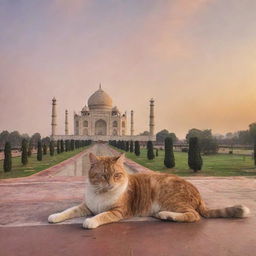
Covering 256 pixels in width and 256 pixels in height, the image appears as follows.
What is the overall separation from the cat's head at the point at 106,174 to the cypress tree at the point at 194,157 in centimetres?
743

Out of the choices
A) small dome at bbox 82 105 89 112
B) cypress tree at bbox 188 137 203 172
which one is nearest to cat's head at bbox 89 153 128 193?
cypress tree at bbox 188 137 203 172

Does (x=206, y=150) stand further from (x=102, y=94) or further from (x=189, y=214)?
(x=102, y=94)

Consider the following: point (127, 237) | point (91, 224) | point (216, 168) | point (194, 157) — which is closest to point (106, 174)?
point (91, 224)

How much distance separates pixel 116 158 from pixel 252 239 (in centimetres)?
145

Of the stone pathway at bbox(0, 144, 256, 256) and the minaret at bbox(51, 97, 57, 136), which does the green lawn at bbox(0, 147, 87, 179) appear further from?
the minaret at bbox(51, 97, 57, 136)

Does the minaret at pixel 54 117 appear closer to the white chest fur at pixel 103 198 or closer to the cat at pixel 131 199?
the cat at pixel 131 199

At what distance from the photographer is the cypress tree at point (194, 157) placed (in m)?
10.1

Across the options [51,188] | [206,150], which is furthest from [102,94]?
[51,188]

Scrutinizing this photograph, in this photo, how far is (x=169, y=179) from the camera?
338cm

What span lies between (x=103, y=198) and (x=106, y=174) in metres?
0.29

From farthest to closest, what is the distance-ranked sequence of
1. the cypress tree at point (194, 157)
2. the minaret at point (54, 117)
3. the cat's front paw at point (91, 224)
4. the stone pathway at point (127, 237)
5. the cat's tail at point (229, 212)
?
the minaret at point (54, 117), the cypress tree at point (194, 157), the cat's tail at point (229, 212), the cat's front paw at point (91, 224), the stone pathway at point (127, 237)

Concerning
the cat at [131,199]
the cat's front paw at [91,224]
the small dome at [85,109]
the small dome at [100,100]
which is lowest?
the cat's front paw at [91,224]

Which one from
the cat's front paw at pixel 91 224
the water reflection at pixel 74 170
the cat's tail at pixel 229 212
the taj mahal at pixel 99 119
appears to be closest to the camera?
the cat's front paw at pixel 91 224

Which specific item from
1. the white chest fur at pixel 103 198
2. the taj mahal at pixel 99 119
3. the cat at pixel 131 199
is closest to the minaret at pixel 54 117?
the taj mahal at pixel 99 119
